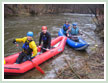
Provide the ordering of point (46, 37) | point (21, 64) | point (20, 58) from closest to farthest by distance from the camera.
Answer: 1. point (21, 64)
2. point (20, 58)
3. point (46, 37)

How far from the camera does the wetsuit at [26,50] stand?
4.14 metres

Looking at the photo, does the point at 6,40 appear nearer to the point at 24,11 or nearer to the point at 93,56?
the point at 93,56

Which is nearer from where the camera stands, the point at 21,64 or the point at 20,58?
the point at 21,64

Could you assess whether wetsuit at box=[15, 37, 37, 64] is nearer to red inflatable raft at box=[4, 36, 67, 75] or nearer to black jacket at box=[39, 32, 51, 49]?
red inflatable raft at box=[4, 36, 67, 75]

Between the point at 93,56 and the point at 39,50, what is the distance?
2668mm

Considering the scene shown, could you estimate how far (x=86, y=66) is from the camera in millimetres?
5031

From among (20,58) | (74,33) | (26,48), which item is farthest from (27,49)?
(74,33)

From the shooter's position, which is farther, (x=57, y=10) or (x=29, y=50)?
(x=57, y=10)

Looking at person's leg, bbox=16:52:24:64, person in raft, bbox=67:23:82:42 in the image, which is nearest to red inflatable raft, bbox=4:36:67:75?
person's leg, bbox=16:52:24:64

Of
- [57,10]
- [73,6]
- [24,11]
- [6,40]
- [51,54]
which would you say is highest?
[73,6]

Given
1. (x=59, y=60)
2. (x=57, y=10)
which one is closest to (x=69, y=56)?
(x=59, y=60)

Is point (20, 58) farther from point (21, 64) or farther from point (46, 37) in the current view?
point (46, 37)

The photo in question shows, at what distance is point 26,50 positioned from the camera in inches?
171

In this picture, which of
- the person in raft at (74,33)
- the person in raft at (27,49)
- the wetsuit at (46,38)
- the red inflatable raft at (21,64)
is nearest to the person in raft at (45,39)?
the wetsuit at (46,38)
